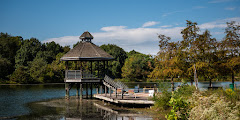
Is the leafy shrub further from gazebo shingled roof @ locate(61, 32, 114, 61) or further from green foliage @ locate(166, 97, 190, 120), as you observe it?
gazebo shingled roof @ locate(61, 32, 114, 61)

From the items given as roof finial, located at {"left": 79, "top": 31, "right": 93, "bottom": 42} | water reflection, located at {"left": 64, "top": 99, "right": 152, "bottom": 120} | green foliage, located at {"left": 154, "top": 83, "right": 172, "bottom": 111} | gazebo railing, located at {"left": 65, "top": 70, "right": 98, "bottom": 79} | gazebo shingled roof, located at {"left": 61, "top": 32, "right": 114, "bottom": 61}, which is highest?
roof finial, located at {"left": 79, "top": 31, "right": 93, "bottom": 42}

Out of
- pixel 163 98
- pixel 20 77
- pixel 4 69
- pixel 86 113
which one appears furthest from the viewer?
pixel 4 69

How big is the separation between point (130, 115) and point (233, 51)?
14.4 metres

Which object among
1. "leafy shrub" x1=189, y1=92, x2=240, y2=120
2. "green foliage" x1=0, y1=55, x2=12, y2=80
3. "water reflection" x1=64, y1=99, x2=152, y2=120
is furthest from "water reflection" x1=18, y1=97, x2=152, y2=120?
"green foliage" x1=0, y1=55, x2=12, y2=80

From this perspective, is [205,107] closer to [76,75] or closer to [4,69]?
[76,75]

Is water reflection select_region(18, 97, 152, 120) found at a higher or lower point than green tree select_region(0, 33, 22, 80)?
lower

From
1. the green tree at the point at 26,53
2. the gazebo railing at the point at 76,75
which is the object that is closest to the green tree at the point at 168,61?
the gazebo railing at the point at 76,75

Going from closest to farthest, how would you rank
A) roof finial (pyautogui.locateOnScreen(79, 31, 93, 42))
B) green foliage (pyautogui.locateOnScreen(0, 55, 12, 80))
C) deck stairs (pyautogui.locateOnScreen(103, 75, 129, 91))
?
deck stairs (pyautogui.locateOnScreen(103, 75, 129, 91)) < roof finial (pyautogui.locateOnScreen(79, 31, 93, 42)) < green foliage (pyautogui.locateOnScreen(0, 55, 12, 80))

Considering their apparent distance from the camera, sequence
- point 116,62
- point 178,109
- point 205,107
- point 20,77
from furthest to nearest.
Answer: point 116,62 < point 20,77 < point 178,109 < point 205,107

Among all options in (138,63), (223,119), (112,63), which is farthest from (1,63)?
(223,119)

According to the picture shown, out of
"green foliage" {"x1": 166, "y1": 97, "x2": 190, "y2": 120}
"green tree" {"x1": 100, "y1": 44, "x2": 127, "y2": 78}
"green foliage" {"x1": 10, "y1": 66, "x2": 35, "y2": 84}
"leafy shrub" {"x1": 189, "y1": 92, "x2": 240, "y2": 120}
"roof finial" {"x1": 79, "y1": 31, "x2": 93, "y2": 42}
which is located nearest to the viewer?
"leafy shrub" {"x1": 189, "y1": 92, "x2": 240, "y2": 120}

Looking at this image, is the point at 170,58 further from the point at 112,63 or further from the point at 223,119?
the point at 112,63

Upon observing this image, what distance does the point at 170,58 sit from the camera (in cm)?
3297

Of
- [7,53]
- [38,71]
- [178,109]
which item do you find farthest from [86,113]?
[7,53]
